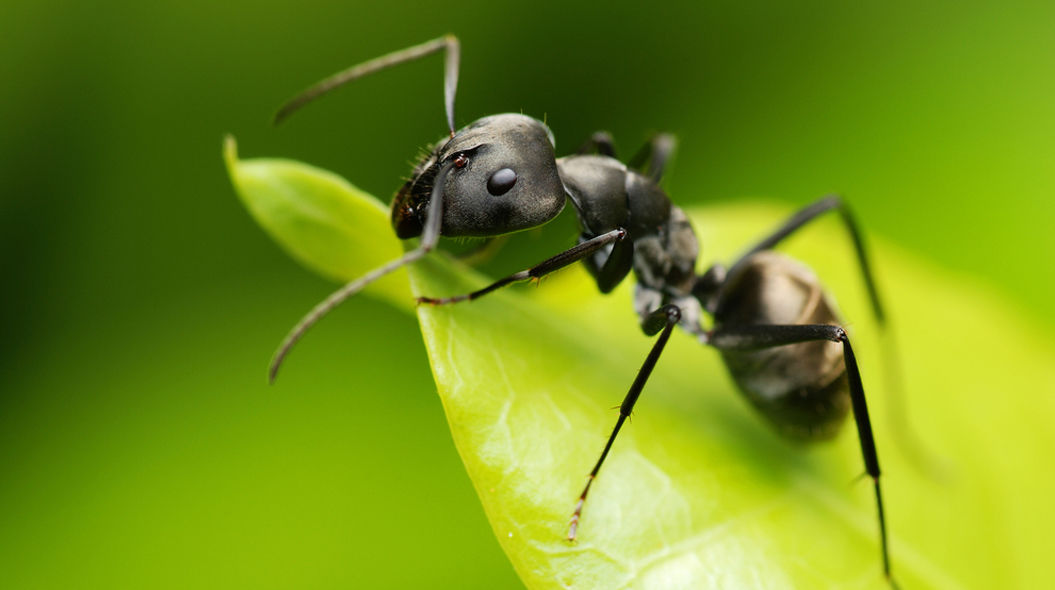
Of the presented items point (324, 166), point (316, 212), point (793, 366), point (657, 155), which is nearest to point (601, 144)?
point (657, 155)

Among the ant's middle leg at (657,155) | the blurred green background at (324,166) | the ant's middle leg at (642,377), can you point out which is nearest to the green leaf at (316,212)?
the ant's middle leg at (642,377)

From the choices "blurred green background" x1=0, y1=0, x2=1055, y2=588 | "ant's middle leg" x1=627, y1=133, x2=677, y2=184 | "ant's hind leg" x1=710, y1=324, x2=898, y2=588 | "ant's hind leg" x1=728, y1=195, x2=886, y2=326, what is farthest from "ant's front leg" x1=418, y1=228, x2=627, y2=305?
"blurred green background" x1=0, y1=0, x2=1055, y2=588

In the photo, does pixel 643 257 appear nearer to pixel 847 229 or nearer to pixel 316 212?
pixel 847 229

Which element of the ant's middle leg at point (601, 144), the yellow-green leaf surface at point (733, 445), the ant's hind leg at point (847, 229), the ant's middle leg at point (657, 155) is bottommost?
the yellow-green leaf surface at point (733, 445)

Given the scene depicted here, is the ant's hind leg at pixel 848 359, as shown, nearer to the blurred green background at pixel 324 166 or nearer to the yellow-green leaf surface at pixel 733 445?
the yellow-green leaf surface at pixel 733 445

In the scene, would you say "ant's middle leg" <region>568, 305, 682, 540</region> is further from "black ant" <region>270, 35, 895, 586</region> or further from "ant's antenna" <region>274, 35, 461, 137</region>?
"ant's antenna" <region>274, 35, 461, 137</region>
